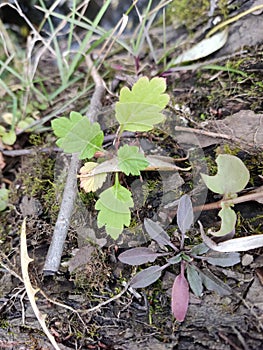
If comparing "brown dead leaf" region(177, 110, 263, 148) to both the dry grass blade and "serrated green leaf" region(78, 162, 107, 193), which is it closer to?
"serrated green leaf" region(78, 162, 107, 193)

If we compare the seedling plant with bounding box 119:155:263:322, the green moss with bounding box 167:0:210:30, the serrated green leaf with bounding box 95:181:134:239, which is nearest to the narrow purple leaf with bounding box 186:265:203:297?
the seedling plant with bounding box 119:155:263:322

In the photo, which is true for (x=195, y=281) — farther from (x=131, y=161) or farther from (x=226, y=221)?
(x=131, y=161)

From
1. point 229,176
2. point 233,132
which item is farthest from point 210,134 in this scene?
point 229,176

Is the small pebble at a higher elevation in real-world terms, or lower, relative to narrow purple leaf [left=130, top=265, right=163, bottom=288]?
higher

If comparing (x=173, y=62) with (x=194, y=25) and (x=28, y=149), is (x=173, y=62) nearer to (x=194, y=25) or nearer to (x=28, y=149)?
(x=194, y=25)

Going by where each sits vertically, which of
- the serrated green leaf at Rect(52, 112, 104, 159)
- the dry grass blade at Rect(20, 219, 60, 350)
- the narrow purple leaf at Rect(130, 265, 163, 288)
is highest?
the serrated green leaf at Rect(52, 112, 104, 159)
